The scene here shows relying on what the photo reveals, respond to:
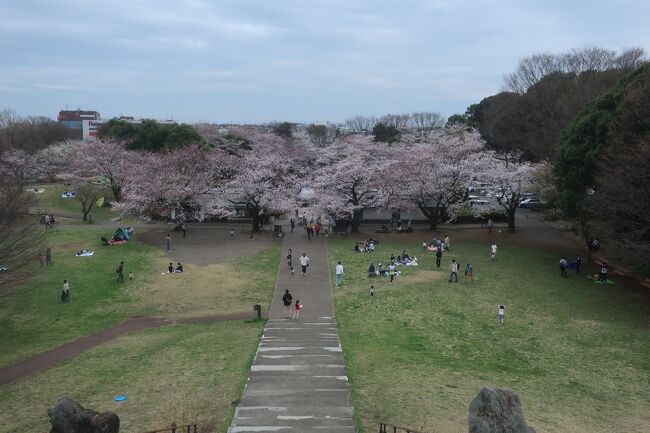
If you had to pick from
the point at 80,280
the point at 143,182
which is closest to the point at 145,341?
the point at 80,280

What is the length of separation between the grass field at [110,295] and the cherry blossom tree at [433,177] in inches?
487

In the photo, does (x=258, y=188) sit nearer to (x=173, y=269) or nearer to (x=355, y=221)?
(x=355, y=221)

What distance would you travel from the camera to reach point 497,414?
8281 mm

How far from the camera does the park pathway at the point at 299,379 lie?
1145 centimetres

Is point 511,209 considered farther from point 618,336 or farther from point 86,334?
point 86,334

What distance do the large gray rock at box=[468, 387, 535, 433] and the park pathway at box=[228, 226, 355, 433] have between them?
3.74 metres

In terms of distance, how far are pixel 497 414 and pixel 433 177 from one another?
3051 centimetres

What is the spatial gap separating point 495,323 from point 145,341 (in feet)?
45.7

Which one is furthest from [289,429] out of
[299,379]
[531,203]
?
[531,203]

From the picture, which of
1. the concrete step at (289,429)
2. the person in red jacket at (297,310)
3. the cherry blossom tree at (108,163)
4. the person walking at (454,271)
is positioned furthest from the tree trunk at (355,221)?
the concrete step at (289,429)

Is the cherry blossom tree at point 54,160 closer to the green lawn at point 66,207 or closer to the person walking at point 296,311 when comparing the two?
the green lawn at point 66,207

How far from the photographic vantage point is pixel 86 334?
19.7m

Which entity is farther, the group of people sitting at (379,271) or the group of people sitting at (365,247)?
the group of people sitting at (365,247)

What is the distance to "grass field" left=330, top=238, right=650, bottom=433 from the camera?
12.5m
